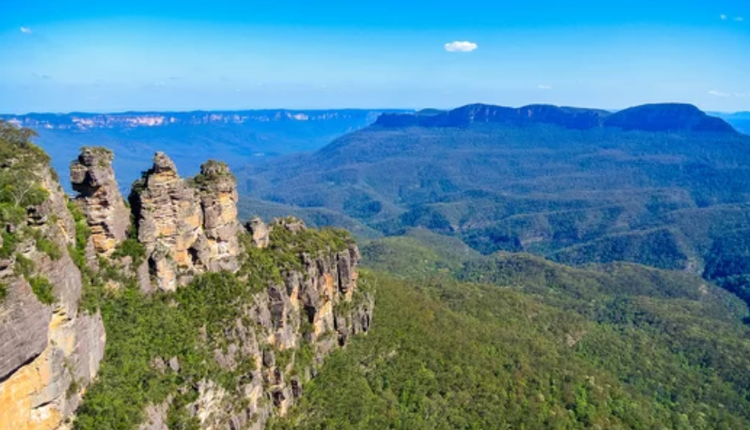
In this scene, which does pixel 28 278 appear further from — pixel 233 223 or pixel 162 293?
pixel 233 223

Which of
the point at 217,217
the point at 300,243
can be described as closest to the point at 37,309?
the point at 217,217

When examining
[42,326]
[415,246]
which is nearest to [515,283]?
[415,246]

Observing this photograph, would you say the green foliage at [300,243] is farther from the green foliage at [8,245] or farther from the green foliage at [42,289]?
the green foliage at [8,245]

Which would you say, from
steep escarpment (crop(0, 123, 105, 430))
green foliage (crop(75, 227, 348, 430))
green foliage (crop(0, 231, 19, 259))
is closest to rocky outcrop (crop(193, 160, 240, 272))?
green foliage (crop(75, 227, 348, 430))

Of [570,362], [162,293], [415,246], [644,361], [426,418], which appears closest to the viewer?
[162,293]

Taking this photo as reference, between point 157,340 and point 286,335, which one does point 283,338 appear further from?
point 157,340

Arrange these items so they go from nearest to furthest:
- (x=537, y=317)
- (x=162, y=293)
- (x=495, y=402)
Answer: (x=162, y=293), (x=495, y=402), (x=537, y=317)
